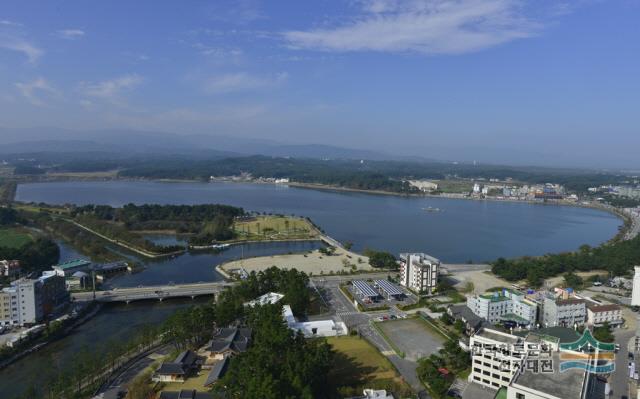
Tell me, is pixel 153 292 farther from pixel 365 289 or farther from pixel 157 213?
pixel 157 213

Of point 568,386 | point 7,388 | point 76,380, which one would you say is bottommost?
point 7,388

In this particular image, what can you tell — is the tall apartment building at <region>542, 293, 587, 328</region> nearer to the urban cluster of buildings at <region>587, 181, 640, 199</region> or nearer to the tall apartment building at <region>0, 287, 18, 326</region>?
the tall apartment building at <region>0, 287, 18, 326</region>

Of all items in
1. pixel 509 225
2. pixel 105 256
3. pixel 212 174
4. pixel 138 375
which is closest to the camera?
pixel 138 375

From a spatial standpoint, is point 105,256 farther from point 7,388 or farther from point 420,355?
point 420,355

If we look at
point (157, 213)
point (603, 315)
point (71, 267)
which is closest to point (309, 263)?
point (71, 267)

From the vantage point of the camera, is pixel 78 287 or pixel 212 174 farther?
pixel 212 174

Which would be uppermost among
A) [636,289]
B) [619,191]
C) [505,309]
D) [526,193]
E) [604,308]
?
[619,191]

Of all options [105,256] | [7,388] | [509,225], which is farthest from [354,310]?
[509,225]
